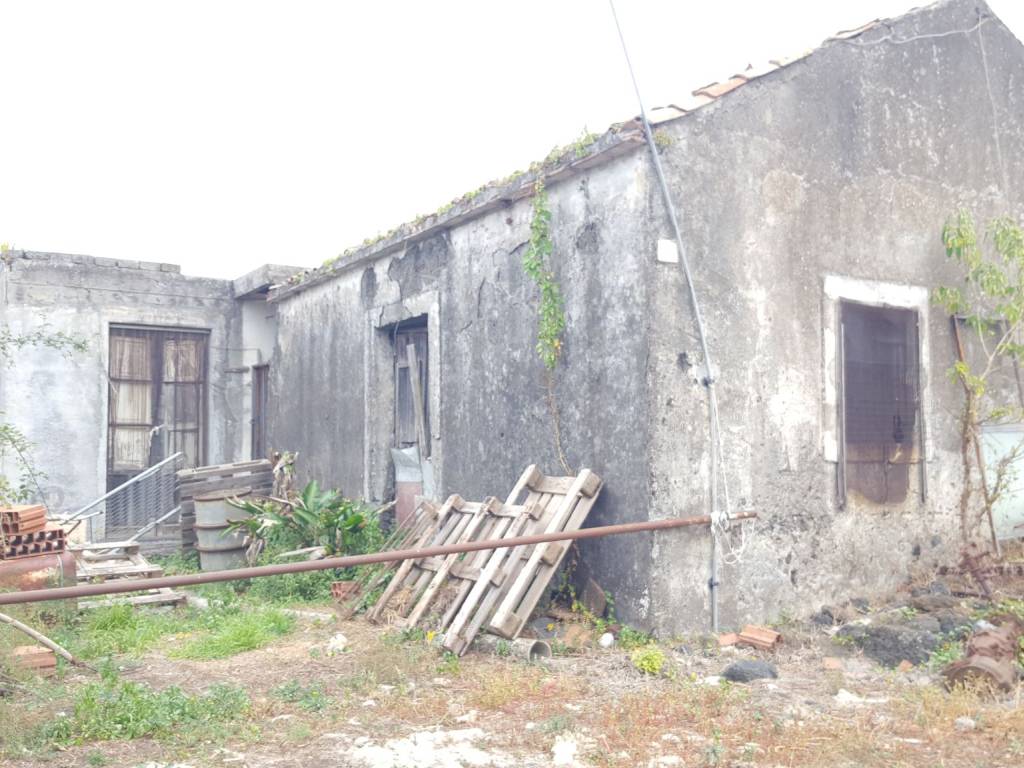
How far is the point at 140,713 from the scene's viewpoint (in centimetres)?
464

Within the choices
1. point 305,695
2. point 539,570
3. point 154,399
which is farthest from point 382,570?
point 154,399

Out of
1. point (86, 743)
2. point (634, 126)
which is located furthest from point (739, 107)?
point (86, 743)

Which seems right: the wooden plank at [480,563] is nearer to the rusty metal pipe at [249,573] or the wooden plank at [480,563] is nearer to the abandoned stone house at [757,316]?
the abandoned stone house at [757,316]

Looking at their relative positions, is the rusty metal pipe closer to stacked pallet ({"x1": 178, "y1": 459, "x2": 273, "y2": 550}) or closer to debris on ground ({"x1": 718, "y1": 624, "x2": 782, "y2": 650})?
debris on ground ({"x1": 718, "y1": 624, "x2": 782, "y2": 650})

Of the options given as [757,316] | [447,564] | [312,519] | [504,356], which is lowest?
[447,564]

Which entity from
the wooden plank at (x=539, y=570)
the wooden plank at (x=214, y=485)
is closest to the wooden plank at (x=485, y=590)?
the wooden plank at (x=539, y=570)

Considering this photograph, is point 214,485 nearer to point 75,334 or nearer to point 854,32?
point 75,334

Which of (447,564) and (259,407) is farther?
(259,407)

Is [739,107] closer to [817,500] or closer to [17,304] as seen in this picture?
[817,500]

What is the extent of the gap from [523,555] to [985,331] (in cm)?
439

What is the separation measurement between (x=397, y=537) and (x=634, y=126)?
4156mm

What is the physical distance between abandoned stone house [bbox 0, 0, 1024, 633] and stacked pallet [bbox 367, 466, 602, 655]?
311 mm

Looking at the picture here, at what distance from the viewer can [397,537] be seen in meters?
8.32

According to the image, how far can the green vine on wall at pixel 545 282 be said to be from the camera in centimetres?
693
